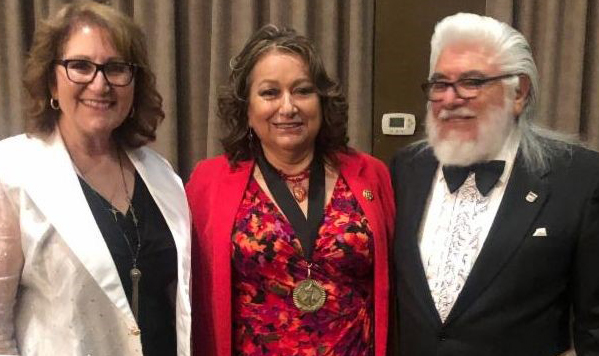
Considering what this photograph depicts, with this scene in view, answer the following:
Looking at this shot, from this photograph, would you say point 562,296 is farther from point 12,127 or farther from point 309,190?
point 12,127

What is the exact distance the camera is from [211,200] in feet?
5.87

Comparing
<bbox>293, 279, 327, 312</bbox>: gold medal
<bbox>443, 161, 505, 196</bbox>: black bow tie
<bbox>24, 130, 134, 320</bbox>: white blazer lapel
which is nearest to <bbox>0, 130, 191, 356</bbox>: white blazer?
<bbox>24, 130, 134, 320</bbox>: white blazer lapel

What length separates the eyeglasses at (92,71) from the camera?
4.69 feet

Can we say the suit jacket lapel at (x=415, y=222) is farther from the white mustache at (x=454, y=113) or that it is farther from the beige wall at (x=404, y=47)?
the beige wall at (x=404, y=47)

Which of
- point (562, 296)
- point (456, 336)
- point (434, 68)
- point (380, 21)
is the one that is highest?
point (380, 21)

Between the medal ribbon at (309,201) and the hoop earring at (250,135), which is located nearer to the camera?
the medal ribbon at (309,201)

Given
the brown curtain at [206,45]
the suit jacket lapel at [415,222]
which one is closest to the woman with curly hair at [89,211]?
the suit jacket lapel at [415,222]

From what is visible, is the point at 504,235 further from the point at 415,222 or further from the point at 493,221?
the point at 415,222

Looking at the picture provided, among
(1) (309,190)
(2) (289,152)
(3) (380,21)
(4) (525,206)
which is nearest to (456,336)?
(4) (525,206)

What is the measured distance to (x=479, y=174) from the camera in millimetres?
1582

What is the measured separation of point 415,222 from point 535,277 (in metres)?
0.35

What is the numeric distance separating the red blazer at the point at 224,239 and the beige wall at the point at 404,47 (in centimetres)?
69

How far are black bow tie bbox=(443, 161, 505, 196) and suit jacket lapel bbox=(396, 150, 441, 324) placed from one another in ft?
0.27

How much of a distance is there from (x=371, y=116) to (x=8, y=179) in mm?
1527
